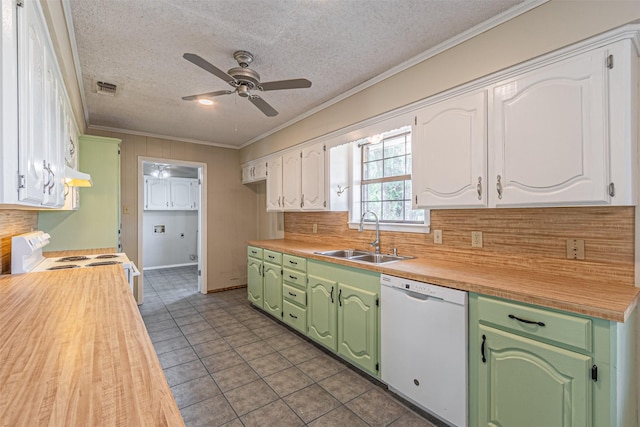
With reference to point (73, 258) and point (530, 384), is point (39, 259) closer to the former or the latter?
point (73, 258)

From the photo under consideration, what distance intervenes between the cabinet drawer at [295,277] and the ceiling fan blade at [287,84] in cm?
174

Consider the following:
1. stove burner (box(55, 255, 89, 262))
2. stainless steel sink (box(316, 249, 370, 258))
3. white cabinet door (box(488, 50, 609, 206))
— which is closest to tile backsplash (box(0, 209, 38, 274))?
stove burner (box(55, 255, 89, 262))

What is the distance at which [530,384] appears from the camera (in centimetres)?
143

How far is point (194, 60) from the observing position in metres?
1.77

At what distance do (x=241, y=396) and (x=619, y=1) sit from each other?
3.18 meters

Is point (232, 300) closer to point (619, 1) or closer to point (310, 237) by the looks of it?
point (310, 237)

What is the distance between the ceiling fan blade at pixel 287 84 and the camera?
6.67 feet

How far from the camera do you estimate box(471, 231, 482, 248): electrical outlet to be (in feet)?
7.08

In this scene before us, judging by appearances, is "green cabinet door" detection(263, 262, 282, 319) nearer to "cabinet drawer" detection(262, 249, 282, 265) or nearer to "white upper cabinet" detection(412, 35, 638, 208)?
"cabinet drawer" detection(262, 249, 282, 265)

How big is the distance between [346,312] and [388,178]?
1.38m

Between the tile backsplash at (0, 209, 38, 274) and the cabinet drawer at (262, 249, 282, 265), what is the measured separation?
2154mm

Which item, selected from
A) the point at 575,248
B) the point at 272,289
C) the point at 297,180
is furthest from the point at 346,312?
the point at 297,180

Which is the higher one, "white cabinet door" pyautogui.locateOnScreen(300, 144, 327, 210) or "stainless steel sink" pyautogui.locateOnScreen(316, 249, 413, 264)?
"white cabinet door" pyautogui.locateOnScreen(300, 144, 327, 210)

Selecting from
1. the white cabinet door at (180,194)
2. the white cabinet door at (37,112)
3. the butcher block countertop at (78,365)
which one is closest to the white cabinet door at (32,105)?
the white cabinet door at (37,112)
